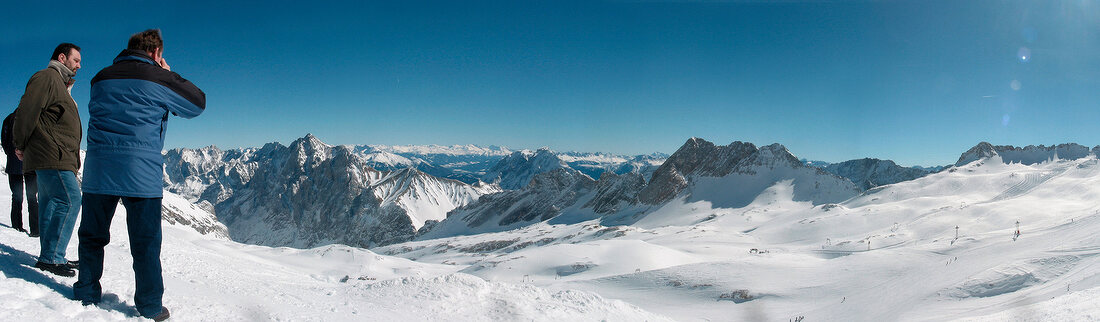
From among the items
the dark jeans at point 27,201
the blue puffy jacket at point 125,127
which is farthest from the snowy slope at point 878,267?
the dark jeans at point 27,201

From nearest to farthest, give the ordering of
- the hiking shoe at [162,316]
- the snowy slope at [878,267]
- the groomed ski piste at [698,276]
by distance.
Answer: the hiking shoe at [162,316]
the groomed ski piste at [698,276]
the snowy slope at [878,267]

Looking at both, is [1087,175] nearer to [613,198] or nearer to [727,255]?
[727,255]

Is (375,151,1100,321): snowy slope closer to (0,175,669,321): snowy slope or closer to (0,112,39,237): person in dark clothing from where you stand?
(0,175,669,321): snowy slope

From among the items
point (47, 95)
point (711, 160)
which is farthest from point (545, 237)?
point (47, 95)

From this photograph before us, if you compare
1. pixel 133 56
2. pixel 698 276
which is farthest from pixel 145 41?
pixel 698 276

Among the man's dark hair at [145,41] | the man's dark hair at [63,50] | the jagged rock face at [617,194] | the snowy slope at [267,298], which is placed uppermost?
the jagged rock face at [617,194]

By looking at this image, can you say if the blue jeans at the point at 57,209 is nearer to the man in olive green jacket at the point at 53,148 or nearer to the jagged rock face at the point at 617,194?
the man in olive green jacket at the point at 53,148

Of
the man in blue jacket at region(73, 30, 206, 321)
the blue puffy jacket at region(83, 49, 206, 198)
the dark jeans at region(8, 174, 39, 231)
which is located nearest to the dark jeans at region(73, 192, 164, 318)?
the man in blue jacket at region(73, 30, 206, 321)

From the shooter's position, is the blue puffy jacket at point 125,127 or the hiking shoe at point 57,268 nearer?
the blue puffy jacket at point 125,127

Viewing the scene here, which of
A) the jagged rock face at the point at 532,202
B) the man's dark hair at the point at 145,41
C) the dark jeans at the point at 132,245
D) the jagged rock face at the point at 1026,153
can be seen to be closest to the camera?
the dark jeans at the point at 132,245
